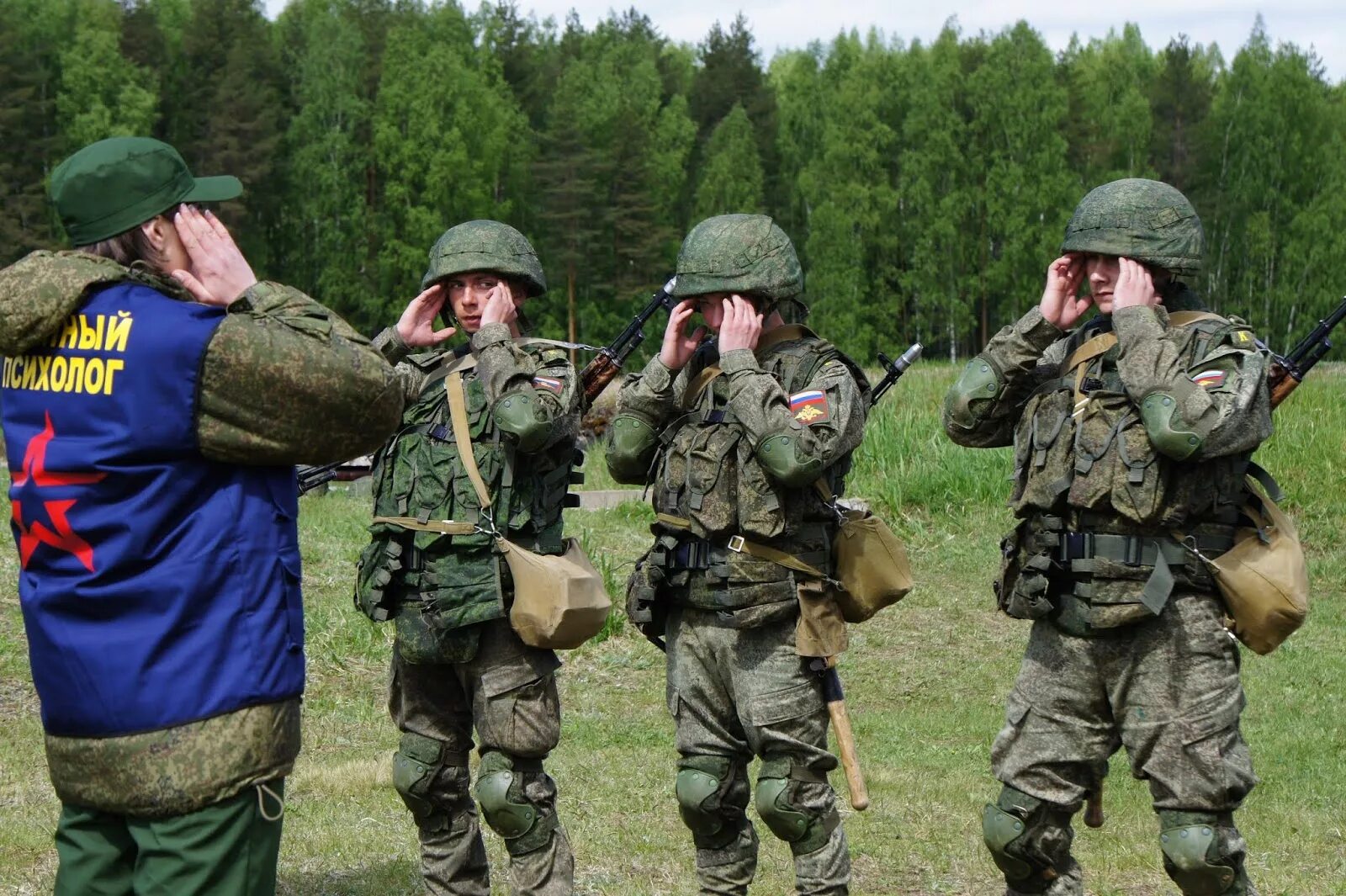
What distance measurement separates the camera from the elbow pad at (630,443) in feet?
18.6

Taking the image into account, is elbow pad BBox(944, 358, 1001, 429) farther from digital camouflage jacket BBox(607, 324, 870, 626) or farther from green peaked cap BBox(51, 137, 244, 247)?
green peaked cap BBox(51, 137, 244, 247)

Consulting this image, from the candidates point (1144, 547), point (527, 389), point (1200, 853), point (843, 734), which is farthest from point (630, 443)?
point (1200, 853)

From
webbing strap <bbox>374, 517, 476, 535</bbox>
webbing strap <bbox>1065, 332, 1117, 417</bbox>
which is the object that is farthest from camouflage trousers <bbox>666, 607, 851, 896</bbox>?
webbing strap <bbox>1065, 332, 1117, 417</bbox>

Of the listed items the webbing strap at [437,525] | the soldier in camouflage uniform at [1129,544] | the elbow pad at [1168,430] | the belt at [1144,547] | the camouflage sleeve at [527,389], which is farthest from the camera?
the webbing strap at [437,525]

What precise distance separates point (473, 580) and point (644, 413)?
869 mm

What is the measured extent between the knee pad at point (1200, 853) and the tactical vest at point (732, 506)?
1425 millimetres

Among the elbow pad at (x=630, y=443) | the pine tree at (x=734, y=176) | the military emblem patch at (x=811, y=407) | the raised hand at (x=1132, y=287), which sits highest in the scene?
the pine tree at (x=734, y=176)

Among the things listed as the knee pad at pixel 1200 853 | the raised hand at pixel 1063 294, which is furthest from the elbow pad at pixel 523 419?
the knee pad at pixel 1200 853

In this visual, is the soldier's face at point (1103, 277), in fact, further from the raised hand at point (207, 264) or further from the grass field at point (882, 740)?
the raised hand at point (207, 264)

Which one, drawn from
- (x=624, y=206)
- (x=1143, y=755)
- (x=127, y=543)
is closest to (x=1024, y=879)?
(x=1143, y=755)

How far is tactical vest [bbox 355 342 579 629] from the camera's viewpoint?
5.41 metres

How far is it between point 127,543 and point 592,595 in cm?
212

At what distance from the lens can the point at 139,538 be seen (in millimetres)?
3596

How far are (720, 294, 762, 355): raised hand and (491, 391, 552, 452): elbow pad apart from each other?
67 cm
